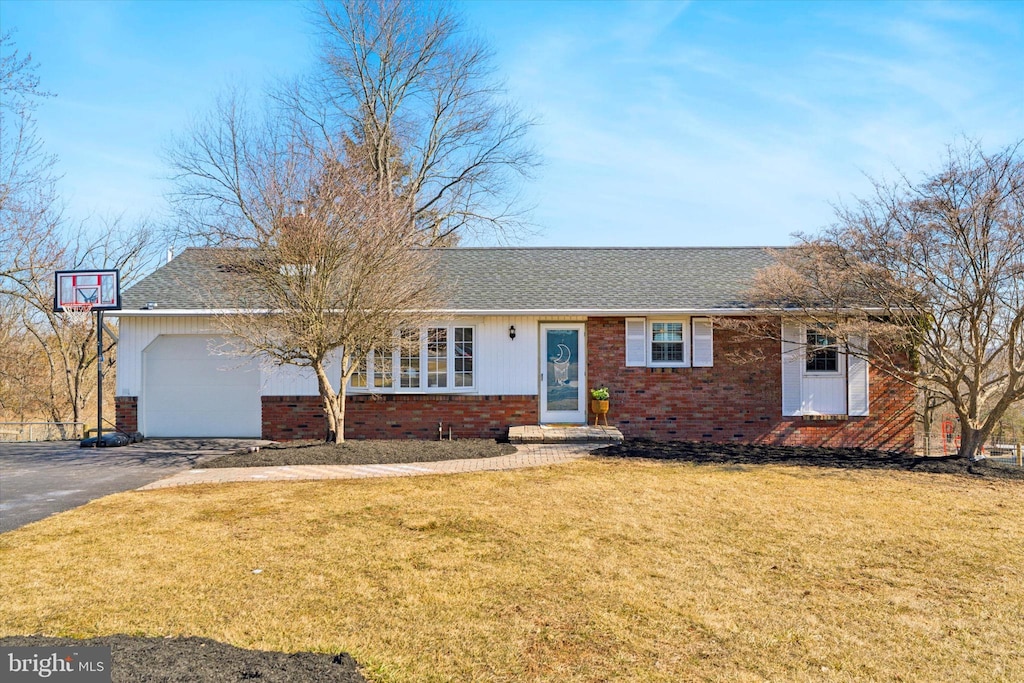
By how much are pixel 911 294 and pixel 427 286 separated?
8614 millimetres

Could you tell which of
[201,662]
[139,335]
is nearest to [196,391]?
[139,335]

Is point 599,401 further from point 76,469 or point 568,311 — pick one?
point 76,469

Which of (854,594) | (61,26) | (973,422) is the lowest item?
(854,594)

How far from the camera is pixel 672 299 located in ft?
46.9

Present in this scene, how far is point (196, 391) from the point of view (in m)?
14.4

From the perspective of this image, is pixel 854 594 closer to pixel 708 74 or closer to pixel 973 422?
pixel 973 422

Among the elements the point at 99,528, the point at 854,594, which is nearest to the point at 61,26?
the point at 99,528

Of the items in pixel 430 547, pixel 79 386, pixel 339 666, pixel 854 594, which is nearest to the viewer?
pixel 339 666

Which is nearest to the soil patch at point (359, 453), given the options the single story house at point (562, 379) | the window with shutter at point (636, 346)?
the single story house at point (562, 379)

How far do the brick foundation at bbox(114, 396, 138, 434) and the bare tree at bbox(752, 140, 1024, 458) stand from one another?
13.7m

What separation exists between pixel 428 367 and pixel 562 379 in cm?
293

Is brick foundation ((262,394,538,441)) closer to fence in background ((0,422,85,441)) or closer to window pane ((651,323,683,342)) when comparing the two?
window pane ((651,323,683,342))

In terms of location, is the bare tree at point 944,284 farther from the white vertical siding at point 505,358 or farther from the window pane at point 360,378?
the window pane at point 360,378

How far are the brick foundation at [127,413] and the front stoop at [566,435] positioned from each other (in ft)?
26.8
